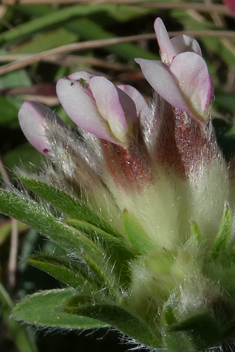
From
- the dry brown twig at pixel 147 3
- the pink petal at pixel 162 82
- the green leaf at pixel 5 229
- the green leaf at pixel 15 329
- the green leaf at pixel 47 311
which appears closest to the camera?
the pink petal at pixel 162 82

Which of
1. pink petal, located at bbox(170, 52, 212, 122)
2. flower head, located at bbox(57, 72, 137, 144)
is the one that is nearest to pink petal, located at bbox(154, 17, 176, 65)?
pink petal, located at bbox(170, 52, 212, 122)

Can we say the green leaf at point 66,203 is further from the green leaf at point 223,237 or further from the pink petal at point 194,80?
the pink petal at point 194,80

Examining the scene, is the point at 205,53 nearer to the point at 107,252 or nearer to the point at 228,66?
the point at 228,66

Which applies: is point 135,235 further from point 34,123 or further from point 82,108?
point 34,123

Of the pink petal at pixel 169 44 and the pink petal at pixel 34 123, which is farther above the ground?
the pink petal at pixel 169 44

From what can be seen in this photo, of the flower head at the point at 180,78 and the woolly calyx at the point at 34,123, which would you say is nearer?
the flower head at the point at 180,78

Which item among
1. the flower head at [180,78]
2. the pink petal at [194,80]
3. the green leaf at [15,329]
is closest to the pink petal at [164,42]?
the flower head at [180,78]
